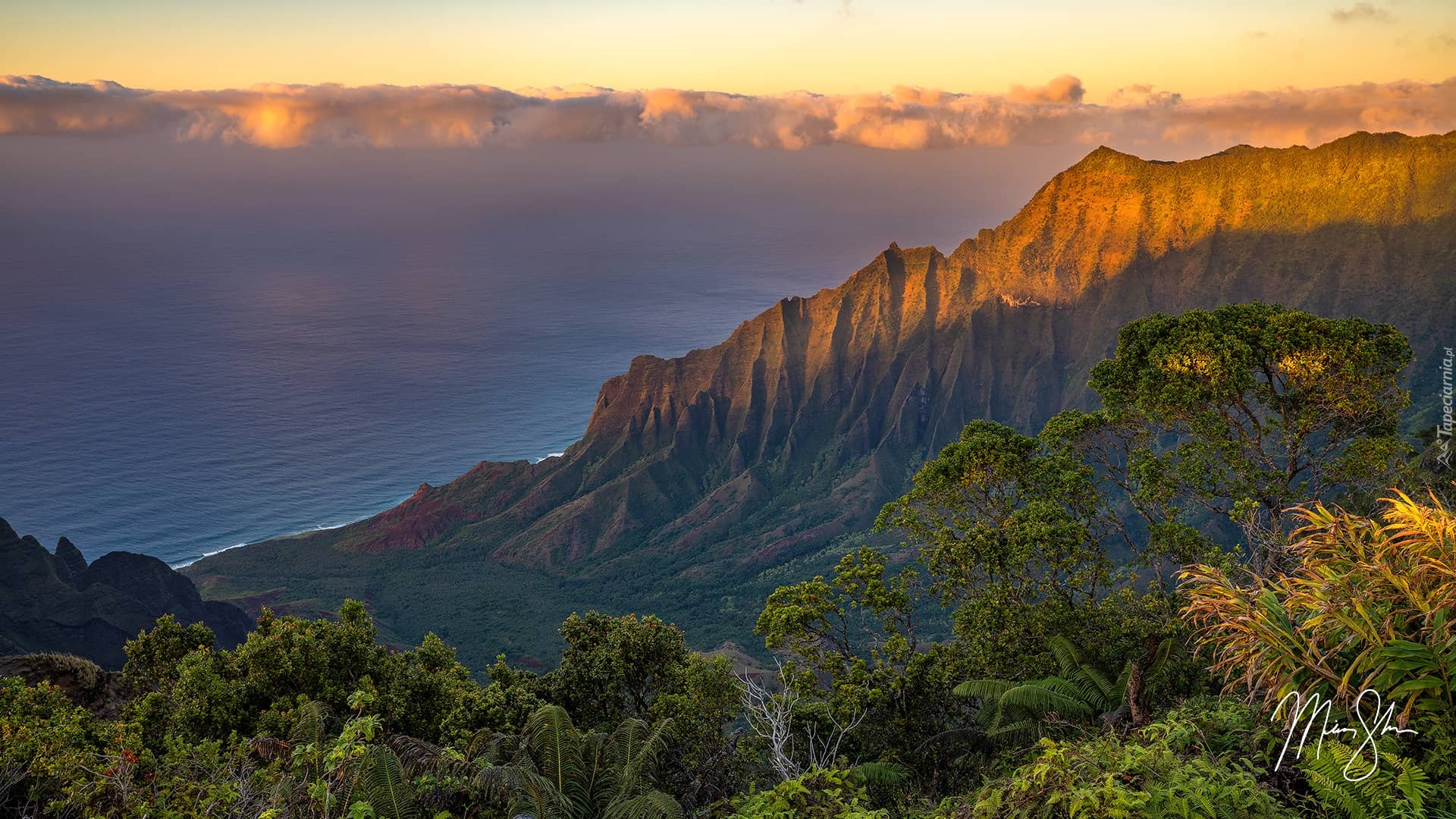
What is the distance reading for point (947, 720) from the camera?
72.9 ft

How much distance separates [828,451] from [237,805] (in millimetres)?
114835

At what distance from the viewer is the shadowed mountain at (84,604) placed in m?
61.6

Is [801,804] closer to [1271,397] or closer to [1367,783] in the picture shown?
[1367,783]

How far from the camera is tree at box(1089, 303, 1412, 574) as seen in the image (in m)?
23.0

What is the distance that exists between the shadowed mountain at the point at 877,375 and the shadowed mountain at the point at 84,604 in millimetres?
11887

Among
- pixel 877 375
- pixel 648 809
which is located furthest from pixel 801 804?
pixel 877 375

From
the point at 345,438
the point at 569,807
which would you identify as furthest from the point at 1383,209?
the point at 345,438

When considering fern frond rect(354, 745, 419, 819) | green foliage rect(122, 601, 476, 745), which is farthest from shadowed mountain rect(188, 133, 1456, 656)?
fern frond rect(354, 745, 419, 819)

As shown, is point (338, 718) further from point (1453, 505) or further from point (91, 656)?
point (91, 656)

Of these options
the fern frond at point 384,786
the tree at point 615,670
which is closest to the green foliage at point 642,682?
the tree at point 615,670

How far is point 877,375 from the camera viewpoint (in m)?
128

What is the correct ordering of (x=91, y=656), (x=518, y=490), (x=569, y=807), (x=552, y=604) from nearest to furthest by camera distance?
(x=569, y=807) → (x=91, y=656) → (x=552, y=604) → (x=518, y=490)

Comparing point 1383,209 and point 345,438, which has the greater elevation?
point 1383,209
